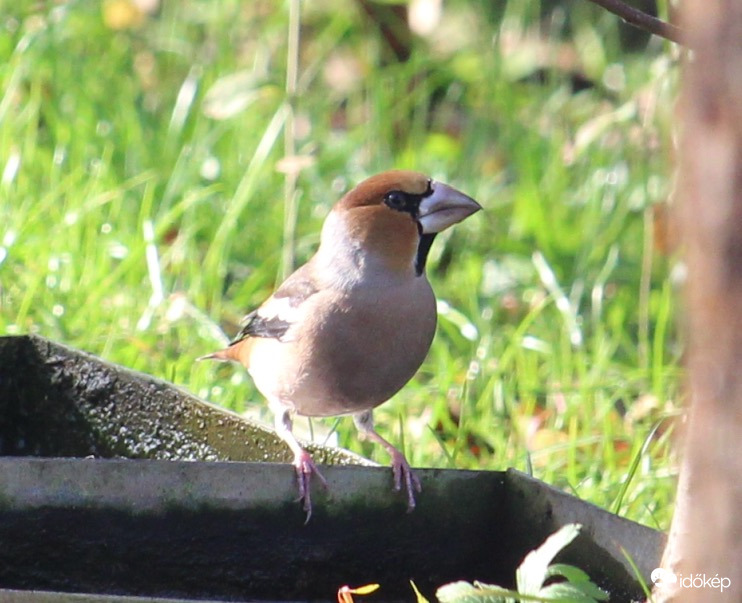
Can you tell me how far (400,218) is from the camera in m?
3.02

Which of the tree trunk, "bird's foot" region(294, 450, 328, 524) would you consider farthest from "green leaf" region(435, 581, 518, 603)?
the tree trunk

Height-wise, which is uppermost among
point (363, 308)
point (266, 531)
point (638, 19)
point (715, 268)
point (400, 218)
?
point (638, 19)

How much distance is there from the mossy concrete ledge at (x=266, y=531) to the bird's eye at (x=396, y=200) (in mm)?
795

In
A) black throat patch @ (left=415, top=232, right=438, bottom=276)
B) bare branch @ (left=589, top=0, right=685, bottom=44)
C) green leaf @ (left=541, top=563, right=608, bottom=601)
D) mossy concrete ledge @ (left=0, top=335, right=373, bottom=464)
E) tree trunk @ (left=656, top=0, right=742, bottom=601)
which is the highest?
bare branch @ (left=589, top=0, right=685, bottom=44)

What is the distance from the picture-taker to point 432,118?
626cm

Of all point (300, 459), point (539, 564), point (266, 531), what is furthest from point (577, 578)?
point (300, 459)

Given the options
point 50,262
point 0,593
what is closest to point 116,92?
point 50,262

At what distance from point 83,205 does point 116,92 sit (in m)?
1.05

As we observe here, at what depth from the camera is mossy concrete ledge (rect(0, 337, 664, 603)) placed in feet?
7.27

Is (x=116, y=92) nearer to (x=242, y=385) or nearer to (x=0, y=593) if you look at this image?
(x=242, y=385)

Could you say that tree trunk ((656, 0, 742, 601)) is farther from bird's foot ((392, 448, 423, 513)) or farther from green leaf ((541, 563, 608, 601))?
bird's foot ((392, 448, 423, 513))

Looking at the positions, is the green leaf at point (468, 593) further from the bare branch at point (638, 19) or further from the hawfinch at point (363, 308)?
the hawfinch at point (363, 308)

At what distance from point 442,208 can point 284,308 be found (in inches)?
19.2

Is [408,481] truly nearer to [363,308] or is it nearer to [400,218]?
[363,308]
